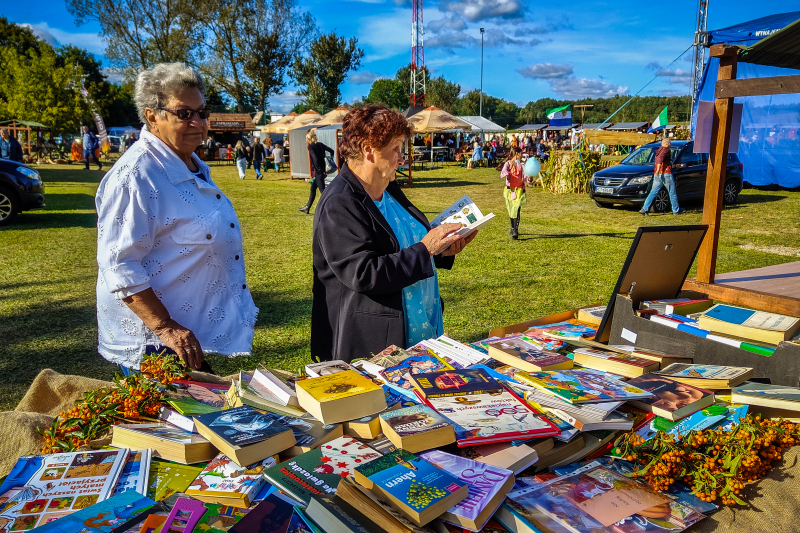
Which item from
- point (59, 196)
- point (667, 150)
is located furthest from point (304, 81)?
point (667, 150)

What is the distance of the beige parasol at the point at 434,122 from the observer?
2083cm

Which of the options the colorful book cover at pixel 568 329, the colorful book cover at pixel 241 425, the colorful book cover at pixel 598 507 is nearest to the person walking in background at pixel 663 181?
the colorful book cover at pixel 568 329

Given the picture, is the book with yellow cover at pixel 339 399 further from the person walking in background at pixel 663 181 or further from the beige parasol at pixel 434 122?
the beige parasol at pixel 434 122

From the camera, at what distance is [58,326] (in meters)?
5.62

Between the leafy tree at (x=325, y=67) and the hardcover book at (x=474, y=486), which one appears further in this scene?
the leafy tree at (x=325, y=67)

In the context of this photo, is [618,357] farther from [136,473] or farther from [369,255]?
[136,473]

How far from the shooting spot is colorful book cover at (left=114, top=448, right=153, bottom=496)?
1.36 meters

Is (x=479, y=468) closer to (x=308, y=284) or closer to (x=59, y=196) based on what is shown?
(x=308, y=284)

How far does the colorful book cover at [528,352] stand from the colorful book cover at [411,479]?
921 millimetres

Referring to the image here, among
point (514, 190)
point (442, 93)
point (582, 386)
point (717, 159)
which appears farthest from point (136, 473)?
point (442, 93)

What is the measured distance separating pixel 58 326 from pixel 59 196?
13076 mm

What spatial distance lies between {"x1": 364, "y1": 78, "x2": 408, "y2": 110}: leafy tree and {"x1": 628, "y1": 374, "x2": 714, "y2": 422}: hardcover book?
72348mm

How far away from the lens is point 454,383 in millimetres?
1851

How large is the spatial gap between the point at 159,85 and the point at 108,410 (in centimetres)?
137
